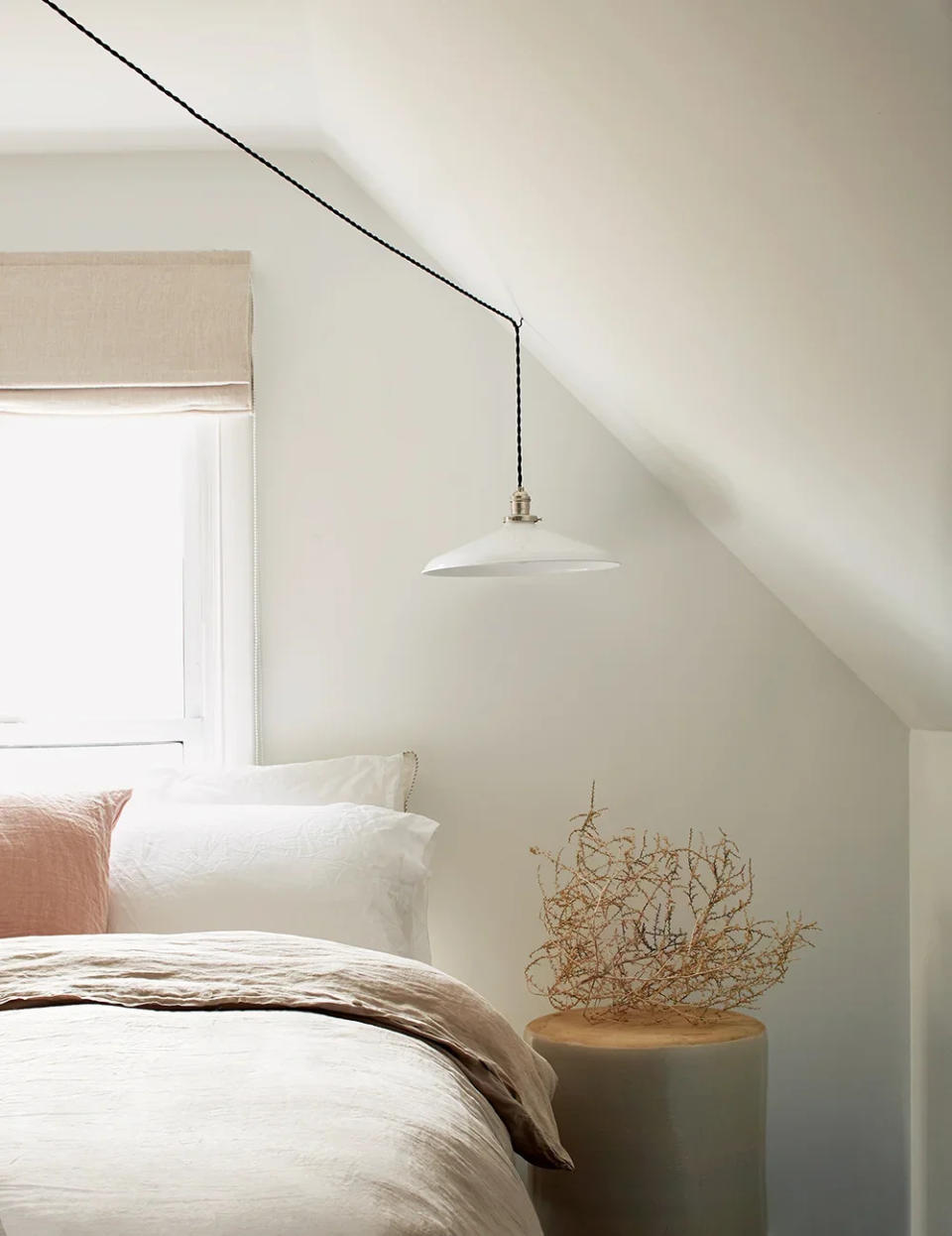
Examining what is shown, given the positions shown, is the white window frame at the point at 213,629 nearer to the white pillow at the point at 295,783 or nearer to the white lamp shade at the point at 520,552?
the white pillow at the point at 295,783

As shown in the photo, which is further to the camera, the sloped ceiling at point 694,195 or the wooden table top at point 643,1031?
the wooden table top at point 643,1031

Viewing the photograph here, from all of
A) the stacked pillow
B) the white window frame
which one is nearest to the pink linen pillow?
the stacked pillow

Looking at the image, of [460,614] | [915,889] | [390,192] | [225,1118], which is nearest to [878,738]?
Result: [915,889]

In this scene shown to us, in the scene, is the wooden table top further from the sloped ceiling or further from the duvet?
the sloped ceiling

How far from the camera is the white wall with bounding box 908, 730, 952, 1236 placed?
2531mm

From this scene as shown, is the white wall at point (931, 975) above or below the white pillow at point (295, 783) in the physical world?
below

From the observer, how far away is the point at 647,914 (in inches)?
113

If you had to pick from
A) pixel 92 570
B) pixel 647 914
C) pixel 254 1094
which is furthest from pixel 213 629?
pixel 254 1094

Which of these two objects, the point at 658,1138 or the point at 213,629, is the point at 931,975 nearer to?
the point at 658,1138

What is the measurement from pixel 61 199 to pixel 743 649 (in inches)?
74.4

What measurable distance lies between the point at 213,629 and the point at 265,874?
2.61 ft

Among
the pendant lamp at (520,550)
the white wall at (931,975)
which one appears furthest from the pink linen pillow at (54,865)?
the white wall at (931,975)

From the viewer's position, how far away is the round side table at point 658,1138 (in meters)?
2.19

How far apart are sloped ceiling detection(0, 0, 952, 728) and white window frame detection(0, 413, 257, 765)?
682mm
